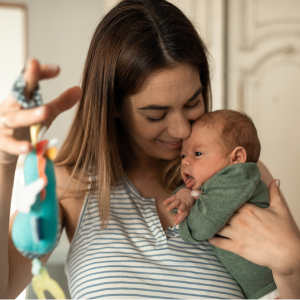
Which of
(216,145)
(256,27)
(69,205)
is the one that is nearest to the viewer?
(216,145)

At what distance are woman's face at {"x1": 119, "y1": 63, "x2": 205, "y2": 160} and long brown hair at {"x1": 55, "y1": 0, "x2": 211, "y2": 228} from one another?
0.11ft

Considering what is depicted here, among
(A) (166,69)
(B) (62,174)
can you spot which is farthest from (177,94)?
(B) (62,174)

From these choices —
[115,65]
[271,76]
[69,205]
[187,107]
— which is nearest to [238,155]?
[187,107]

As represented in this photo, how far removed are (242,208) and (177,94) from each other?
39 centimetres

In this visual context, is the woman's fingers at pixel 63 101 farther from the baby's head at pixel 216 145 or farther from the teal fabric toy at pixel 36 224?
the baby's head at pixel 216 145

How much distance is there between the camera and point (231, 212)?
87 cm

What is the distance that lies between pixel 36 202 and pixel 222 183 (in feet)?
1.81

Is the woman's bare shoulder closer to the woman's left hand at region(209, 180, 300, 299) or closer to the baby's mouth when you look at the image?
the baby's mouth

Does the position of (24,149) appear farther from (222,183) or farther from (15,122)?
(222,183)

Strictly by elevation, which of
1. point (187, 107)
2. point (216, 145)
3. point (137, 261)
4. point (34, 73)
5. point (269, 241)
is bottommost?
point (137, 261)

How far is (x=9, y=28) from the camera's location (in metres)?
2.15

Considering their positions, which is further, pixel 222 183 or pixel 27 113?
pixel 222 183

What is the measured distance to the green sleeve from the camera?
861mm

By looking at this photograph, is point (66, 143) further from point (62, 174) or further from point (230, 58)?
point (230, 58)
